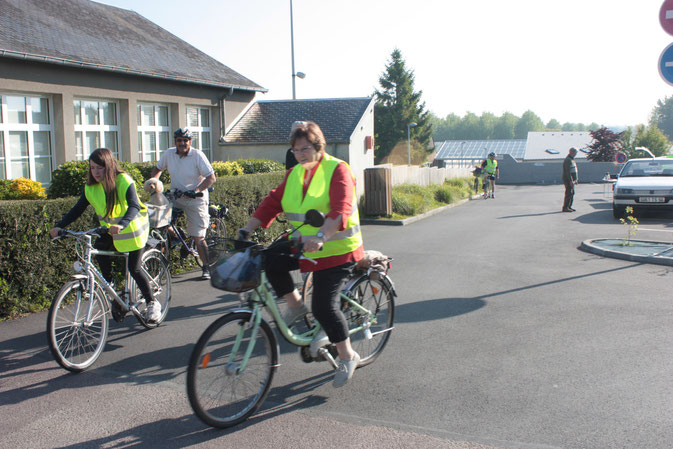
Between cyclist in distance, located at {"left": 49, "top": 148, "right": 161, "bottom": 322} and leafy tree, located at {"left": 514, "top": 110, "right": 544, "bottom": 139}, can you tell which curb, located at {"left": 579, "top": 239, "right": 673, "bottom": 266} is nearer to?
cyclist in distance, located at {"left": 49, "top": 148, "right": 161, "bottom": 322}

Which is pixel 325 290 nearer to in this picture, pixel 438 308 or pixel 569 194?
pixel 438 308

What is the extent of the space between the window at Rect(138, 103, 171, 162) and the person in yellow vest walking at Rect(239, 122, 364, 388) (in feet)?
47.1

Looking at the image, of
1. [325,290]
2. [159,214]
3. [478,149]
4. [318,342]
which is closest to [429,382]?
[318,342]

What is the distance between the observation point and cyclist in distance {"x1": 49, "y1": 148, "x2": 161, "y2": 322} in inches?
213

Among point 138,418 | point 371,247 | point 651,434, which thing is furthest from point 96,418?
point 371,247

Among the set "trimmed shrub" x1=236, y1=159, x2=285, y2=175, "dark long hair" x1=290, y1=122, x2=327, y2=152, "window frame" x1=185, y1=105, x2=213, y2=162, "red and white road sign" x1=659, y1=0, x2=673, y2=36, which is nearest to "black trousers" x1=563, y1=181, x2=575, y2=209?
"trimmed shrub" x1=236, y1=159, x2=285, y2=175

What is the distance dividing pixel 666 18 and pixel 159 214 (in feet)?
23.5

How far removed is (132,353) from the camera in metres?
5.45

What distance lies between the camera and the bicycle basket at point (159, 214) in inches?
286

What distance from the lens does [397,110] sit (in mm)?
73625

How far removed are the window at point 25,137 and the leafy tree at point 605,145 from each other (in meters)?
46.9

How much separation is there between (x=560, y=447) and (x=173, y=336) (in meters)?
3.71

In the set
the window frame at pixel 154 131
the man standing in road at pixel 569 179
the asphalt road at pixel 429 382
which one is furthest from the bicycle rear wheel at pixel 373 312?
the man standing in road at pixel 569 179

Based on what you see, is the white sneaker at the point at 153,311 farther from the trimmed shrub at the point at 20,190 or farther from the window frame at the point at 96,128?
the window frame at the point at 96,128
